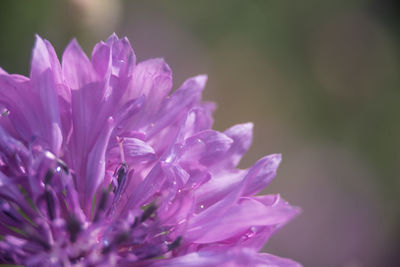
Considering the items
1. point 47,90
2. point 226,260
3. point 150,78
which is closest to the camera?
point 226,260

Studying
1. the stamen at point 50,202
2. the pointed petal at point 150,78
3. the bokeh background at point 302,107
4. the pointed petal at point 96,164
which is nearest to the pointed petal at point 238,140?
the pointed petal at point 150,78

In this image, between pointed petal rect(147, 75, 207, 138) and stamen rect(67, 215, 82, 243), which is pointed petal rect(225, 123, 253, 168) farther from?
stamen rect(67, 215, 82, 243)

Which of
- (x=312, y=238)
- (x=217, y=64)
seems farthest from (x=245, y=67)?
(x=312, y=238)

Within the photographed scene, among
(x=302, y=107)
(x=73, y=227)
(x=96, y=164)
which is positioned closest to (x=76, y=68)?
(x=96, y=164)

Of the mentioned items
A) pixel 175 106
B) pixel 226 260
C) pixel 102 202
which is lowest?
pixel 226 260

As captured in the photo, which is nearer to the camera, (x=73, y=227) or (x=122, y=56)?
(x=73, y=227)

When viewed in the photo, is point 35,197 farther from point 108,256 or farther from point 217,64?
point 217,64

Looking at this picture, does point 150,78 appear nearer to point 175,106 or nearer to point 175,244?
point 175,106

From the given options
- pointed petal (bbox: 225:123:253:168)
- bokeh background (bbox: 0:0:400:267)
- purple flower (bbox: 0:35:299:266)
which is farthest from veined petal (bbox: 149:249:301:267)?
bokeh background (bbox: 0:0:400:267)
